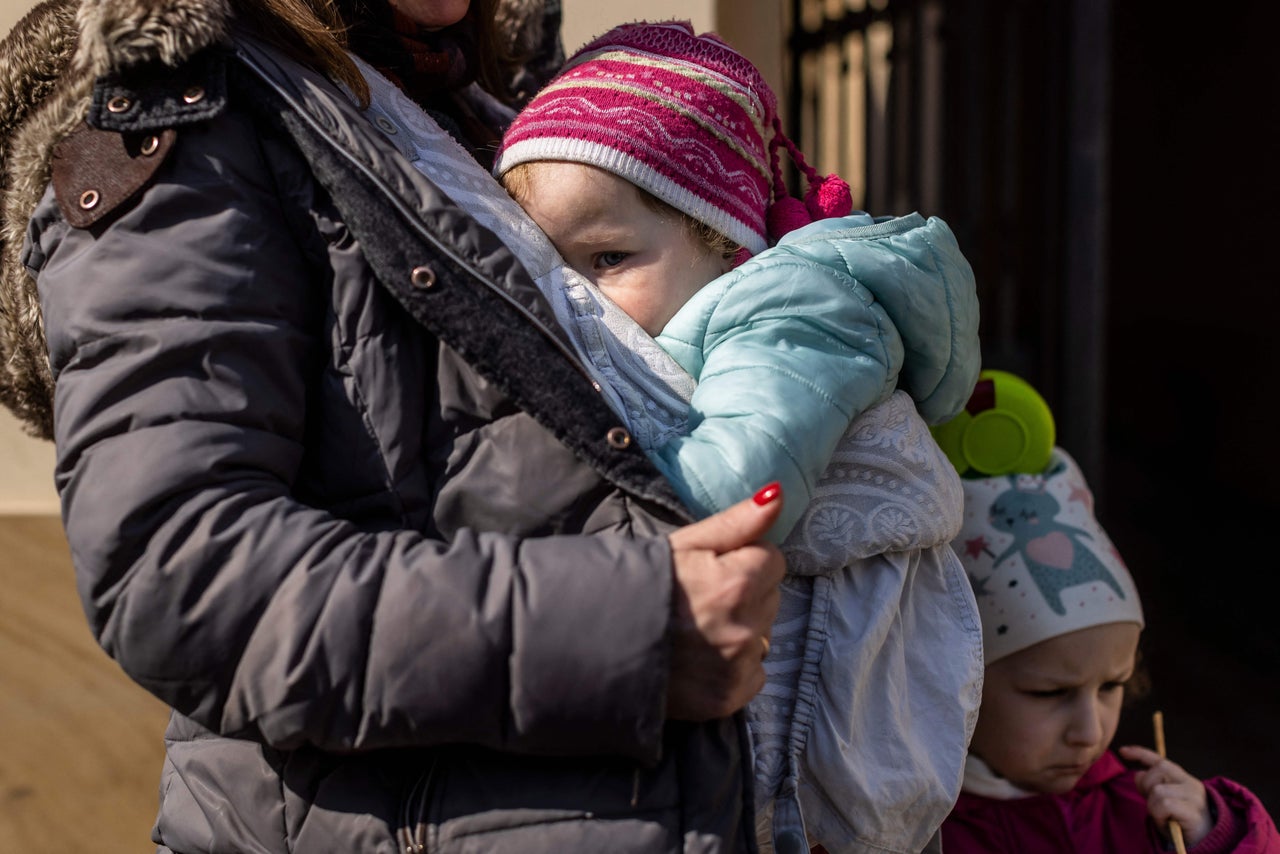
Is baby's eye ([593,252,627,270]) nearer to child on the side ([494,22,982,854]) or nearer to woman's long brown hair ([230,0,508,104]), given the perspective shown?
child on the side ([494,22,982,854])

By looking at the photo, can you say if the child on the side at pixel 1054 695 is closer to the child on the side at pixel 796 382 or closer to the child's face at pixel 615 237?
the child on the side at pixel 796 382

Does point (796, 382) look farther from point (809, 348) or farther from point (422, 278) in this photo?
point (422, 278)

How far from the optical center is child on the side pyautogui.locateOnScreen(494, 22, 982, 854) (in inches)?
53.2

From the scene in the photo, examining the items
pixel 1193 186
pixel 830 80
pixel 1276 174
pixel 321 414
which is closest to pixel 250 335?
pixel 321 414

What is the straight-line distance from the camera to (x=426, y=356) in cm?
128

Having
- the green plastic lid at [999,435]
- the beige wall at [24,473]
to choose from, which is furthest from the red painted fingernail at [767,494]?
the beige wall at [24,473]

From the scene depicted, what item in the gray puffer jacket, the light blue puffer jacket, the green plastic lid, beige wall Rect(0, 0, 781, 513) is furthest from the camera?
beige wall Rect(0, 0, 781, 513)

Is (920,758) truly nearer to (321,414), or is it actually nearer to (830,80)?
(321,414)

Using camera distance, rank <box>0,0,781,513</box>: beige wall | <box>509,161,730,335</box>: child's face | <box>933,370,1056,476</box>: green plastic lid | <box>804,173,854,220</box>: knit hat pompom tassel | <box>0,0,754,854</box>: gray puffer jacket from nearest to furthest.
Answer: <box>0,0,754,854</box>: gray puffer jacket → <box>509,161,730,335</box>: child's face → <box>804,173,854,220</box>: knit hat pompom tassel → <box>933,370,1056,476</box>: green plastic lid → <box>0,0,781,513</box>: beige wall

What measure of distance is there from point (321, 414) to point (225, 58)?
1.28 feet

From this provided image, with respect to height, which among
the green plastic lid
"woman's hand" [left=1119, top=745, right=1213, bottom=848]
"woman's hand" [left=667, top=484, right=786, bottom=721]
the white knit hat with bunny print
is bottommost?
"woman's hand" [left=1119, top=745, right=1213, bottom=848]

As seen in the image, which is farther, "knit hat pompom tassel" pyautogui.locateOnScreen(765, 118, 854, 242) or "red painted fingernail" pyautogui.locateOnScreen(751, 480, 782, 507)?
"knit hat pompom tassel" pyautogui.locateOnScreen(765, 118, 854, 242)

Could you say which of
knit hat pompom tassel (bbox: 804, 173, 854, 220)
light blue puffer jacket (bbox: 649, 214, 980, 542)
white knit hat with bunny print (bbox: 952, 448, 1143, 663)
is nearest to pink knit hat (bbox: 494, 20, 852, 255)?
knit hat pompom tassel (bbox: 804, 173, 854, 220)

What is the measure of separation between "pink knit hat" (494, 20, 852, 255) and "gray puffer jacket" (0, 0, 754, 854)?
1.14ft
